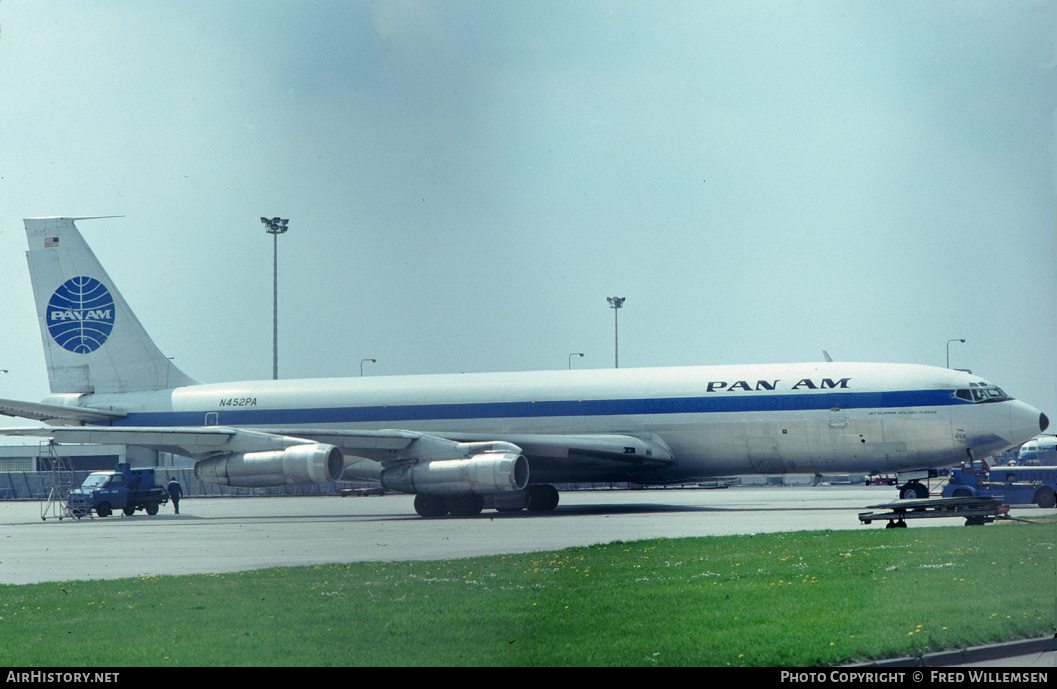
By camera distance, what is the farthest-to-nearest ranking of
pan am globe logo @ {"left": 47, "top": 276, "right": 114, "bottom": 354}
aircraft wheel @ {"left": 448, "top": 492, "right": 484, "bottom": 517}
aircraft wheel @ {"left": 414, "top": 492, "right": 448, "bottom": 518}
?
pan am globe logo @ {"left": 47, "top": 276, "right": 114, "bottom": 354}
aircraft wheel @ {"left": 414, "top": 492, "right": 448, "bottom": 518}
aircraft wheel @ {"left": 448, "top": 492, "right": 484, "bottom": 517}

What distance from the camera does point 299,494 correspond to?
204 feet

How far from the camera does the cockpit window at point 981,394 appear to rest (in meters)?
30.8

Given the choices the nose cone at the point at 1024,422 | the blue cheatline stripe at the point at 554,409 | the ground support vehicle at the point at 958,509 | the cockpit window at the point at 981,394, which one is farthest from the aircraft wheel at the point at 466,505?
the nose cone at the point at 1024,422

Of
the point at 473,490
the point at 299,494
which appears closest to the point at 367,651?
the point at 473,490

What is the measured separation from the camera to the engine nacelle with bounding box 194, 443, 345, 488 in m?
31.0

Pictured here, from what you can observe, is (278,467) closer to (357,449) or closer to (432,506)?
(357,449)

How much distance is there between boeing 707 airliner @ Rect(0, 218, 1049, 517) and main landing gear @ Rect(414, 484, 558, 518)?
0.05 m

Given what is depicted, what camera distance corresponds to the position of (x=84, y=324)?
40.0 meters

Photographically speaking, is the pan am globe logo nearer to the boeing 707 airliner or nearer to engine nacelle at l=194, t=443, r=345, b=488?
the boeing 707 airliner

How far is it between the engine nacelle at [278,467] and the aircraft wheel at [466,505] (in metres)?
3.41

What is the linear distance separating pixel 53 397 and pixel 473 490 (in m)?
18.1

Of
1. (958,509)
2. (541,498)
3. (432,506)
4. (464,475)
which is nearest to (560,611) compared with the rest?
(958,509)

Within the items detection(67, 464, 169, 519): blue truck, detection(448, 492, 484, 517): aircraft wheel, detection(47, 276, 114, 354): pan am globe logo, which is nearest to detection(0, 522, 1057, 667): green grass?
detection(448, 492, 484, 517): aircraft wheel
